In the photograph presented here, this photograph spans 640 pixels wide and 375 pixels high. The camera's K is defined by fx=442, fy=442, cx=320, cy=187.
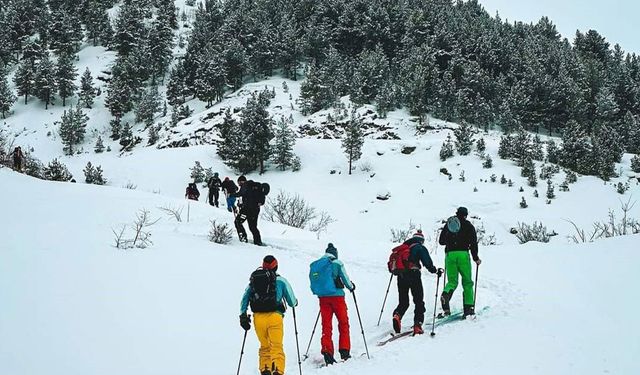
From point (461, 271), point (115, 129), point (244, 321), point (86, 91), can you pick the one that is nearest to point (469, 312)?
point (461, 271)

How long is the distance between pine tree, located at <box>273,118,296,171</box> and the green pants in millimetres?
32244

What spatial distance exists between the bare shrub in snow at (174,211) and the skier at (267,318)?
9.00 m

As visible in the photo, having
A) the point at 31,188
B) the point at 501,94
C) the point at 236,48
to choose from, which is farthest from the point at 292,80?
the point at 31,188

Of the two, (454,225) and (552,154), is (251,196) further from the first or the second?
(552,154)

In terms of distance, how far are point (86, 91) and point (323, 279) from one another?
6018 cm

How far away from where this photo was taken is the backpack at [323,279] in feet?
21.0

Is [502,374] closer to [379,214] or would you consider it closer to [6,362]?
[6,362]

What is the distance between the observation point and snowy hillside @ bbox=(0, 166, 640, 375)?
5.42m

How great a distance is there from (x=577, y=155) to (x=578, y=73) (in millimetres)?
21454

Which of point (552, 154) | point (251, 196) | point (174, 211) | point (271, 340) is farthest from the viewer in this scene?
point (552, 154)

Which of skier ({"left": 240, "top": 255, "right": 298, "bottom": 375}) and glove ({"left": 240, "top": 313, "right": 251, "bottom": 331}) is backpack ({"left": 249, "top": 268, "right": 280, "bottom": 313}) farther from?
glove ({"left": 240, "top": 313, "right": 251, "bottom": 331})

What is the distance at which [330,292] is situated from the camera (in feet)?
21.0

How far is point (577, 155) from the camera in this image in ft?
113

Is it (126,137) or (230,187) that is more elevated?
(126,137)
